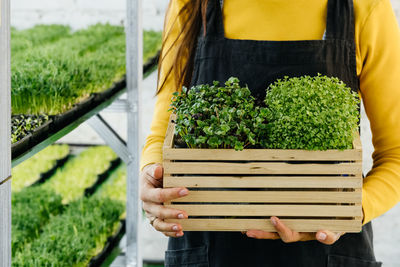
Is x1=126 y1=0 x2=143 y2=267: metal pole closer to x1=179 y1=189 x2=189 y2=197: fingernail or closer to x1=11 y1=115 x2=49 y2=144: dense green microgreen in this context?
x1=11 y1=115 x2=49 y2=144: dense green microgreen

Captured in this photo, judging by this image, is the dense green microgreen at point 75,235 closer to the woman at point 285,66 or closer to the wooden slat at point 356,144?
the woman at point 285,66

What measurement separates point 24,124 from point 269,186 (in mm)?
882

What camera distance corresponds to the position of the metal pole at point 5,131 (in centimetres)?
90

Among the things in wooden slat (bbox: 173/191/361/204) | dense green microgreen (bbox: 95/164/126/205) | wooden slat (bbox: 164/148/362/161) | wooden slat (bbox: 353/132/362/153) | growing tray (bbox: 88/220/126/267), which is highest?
wooden slat (bbox: 353/132/362/153)

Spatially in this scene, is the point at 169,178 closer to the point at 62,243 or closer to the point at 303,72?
the point at 303,72

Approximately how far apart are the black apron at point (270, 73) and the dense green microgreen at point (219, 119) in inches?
9.3

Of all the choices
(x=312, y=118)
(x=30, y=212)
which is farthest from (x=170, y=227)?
(x=30, y=212)

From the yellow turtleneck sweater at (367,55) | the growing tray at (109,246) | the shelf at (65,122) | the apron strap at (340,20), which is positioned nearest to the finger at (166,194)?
the yellow turtleneck sweater at (367,55)

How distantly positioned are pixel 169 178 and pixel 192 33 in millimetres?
520

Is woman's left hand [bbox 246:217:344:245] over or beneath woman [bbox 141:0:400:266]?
beneath

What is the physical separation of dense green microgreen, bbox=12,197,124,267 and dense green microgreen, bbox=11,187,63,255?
5 cm

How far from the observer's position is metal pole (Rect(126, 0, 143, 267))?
1892 mm

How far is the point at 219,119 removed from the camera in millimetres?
932

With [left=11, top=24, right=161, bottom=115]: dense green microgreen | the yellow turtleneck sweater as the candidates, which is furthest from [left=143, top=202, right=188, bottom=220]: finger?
[left=11, top=24, right=161, bottom=115]: dense green microgreen
